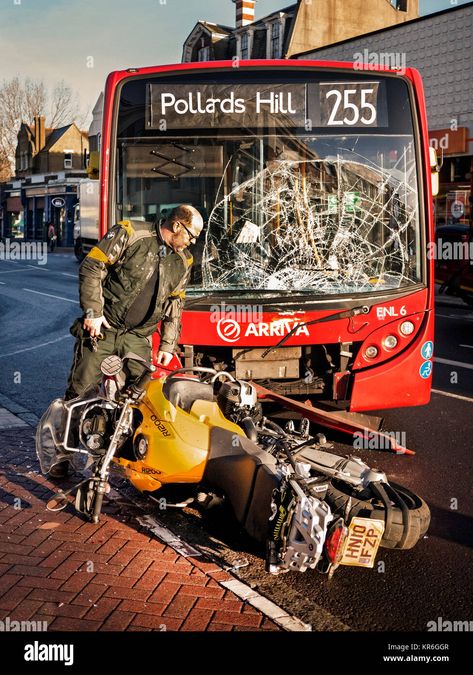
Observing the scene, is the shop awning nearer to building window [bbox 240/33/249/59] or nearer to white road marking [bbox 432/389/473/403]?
building window [bbox 240/33/249/59]

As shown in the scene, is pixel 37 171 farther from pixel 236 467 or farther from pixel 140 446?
pixel 236 467

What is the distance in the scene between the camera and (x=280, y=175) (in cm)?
663

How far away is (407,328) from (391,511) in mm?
2870

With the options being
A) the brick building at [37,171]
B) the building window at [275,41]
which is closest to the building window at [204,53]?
the building window at [275,41]

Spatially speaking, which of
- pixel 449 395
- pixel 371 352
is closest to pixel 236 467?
pixel 371 352

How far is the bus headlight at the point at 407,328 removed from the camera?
6769 mm

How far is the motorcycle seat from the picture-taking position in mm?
4559

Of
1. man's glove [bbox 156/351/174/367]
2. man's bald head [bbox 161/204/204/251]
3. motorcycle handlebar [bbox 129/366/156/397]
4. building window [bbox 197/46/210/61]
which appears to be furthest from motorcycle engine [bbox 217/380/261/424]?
building window [bbox 197/46/210/61]

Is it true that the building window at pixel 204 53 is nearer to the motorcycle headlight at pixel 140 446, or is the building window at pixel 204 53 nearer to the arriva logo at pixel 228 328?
the arriva logo at pixel 228 328

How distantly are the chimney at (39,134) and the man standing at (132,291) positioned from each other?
64.7 m

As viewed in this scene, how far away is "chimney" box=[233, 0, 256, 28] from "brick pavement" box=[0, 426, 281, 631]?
36453 mm

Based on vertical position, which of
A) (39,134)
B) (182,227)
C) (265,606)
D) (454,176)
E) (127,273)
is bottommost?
(265,606)
